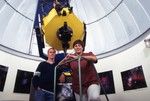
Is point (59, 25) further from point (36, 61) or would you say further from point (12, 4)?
point (12, 4)

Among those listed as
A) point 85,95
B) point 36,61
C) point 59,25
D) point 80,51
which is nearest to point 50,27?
point 59,25

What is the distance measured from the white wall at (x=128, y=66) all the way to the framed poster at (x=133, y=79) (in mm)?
67

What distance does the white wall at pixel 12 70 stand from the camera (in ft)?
13.7

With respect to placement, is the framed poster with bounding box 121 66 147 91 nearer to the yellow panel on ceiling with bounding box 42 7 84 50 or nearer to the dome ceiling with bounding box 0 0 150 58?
the dome ceiling with bounding box 0 0 150 58

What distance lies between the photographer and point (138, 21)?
14.8ft

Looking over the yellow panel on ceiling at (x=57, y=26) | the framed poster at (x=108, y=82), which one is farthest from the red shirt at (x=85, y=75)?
the framed poster at (x=108, y=82)

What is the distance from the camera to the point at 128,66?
4.09 metres

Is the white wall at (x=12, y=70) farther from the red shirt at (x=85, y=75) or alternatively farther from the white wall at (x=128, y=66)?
the red shirt at (x=85, y=75)

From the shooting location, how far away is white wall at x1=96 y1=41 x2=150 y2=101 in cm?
367

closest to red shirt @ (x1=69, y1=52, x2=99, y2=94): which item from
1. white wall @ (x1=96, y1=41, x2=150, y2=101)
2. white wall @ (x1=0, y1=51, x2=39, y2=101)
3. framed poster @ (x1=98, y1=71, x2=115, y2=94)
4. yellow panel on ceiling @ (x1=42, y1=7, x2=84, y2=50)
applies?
yellow panel on ceiling @ (x1=42, y1=7, x2=84, y2=50)

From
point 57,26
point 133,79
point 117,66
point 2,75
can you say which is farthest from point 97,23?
point 2,75

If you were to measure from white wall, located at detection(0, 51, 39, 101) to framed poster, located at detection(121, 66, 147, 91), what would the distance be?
80.9 inches

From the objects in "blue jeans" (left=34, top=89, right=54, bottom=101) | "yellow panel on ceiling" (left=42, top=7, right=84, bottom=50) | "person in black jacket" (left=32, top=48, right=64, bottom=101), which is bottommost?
"blue jeans" (left=34, top=89, right=54, bottom=101)

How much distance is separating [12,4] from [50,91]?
3.01 metres
